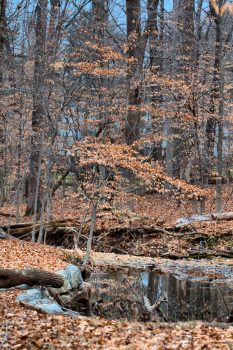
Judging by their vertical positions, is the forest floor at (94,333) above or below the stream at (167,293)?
above

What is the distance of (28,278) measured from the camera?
8.15 meters

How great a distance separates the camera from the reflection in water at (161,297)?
28.1ft

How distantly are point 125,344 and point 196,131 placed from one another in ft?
47.1

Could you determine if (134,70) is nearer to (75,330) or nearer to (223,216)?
(223,216)

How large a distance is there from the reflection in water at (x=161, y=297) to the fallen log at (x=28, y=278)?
1.01 metres

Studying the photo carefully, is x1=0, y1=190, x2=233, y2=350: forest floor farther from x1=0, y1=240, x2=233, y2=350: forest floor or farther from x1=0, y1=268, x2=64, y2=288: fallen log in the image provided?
x1=0, y1=268, x2=64, y2=288: fallen log

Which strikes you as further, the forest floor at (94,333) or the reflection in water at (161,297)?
the reflection in water at (161,297)

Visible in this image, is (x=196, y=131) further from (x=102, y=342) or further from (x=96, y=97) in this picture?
(x=102, y=342)

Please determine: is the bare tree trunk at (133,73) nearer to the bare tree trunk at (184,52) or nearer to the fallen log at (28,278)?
the bare tree trunk at (184,52)

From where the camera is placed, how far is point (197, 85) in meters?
19.0

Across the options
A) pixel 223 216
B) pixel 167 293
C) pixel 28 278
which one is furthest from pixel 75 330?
pixel 223 216

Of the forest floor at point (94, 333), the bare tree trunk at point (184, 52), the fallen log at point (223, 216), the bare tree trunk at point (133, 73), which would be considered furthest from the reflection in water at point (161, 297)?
the bare tree trunk at point (184, 52)

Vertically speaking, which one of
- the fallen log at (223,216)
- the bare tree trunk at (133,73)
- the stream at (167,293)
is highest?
the bare tree trunk at (133,73)

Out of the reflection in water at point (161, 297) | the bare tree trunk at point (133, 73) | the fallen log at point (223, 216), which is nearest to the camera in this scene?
the reflection in water at point (161, 297)
